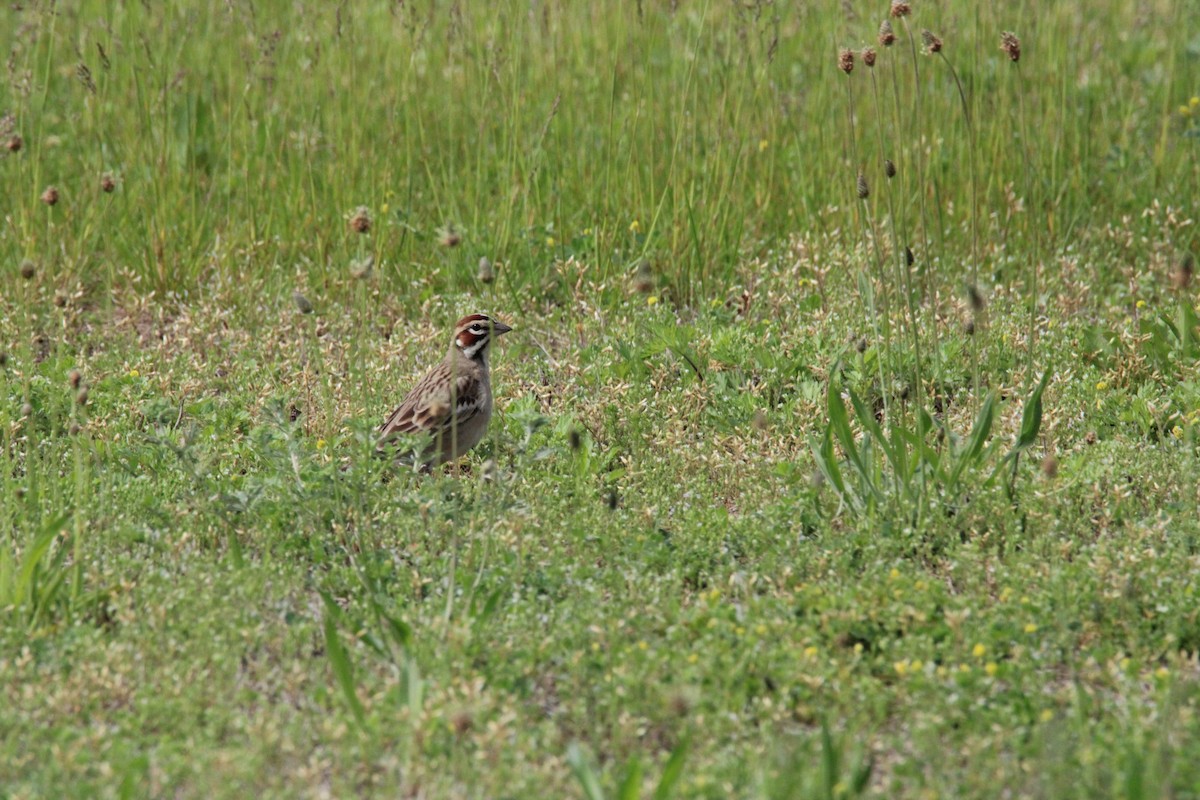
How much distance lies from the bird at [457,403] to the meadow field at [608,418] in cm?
15

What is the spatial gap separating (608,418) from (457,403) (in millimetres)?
697

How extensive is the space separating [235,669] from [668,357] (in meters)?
3.18

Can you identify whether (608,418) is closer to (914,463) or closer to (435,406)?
(435,406)

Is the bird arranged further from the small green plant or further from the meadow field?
the small green plant

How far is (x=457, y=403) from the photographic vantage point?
636cm

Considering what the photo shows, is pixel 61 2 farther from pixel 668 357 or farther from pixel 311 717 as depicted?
pixel 311 717

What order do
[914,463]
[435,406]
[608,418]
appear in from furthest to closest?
[608,418] → [435,406] → [914,463]

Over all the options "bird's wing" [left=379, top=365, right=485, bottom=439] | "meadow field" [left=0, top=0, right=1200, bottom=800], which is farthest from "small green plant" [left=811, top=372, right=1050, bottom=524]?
"bird's wing" [left=379, top=365, right=485, bottom=439]

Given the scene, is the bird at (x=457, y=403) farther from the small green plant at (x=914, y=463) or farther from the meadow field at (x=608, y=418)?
the small green plant at (x=914, y=463)

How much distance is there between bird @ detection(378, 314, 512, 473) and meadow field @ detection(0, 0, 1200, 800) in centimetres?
15

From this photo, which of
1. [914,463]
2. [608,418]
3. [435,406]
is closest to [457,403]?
[435,406]

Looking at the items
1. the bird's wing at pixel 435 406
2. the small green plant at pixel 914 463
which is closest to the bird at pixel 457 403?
the bird's wing at pixel 435 406

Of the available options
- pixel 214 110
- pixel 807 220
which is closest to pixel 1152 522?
pixel 807 220

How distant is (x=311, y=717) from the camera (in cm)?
434
